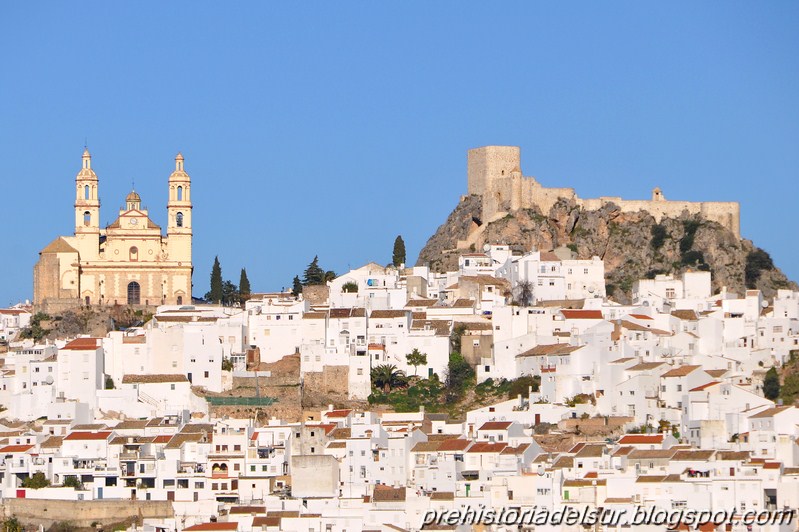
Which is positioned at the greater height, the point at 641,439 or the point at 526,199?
the point at 526,199

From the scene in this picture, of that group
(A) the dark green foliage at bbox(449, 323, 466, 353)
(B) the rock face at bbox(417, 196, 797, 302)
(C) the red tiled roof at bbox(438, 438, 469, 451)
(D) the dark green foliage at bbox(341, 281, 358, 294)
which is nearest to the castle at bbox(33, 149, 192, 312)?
(D) the dark green foliage at bbox(341, 281, 358, 294)

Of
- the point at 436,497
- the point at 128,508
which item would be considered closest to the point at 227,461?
the point at 128,508

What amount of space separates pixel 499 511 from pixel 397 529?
10.6ft

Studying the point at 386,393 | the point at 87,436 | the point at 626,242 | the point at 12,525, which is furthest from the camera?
the point at 626,242

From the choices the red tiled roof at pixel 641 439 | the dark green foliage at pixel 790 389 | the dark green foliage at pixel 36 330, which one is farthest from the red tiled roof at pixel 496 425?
the dark green foliage at pixel 36 330

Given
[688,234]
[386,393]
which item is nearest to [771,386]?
[386,393]

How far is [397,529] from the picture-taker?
60.9 metres

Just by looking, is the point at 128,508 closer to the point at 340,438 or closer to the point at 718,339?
the point at 340,438

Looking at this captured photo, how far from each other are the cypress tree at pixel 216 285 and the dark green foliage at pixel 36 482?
23.5m

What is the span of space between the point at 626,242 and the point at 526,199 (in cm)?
502

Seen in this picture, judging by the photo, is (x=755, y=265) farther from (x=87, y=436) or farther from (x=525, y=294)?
(x=87, y=436)

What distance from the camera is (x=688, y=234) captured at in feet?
314

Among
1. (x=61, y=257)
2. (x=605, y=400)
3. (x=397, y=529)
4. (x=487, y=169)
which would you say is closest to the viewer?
(x=397, y=529)

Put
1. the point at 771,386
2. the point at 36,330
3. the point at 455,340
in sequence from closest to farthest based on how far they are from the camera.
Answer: the point at 771,386 < the point at 455,340 < the point at 36,330
